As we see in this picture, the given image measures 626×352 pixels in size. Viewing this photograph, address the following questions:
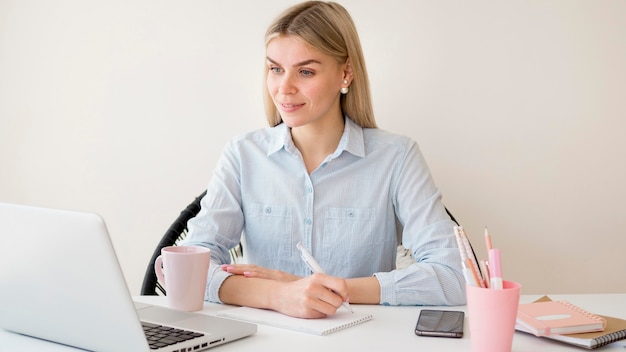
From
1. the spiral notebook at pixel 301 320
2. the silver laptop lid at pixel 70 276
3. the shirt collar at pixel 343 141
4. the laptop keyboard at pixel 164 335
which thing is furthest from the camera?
the shirt collar at pixel 343 141

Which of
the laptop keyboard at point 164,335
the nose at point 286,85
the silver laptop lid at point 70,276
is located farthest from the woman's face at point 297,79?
the silver laptop lid at point 70,276

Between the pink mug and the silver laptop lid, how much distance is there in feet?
0.90

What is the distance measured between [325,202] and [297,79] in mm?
303

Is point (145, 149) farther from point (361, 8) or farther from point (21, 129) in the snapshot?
point (361, 8)

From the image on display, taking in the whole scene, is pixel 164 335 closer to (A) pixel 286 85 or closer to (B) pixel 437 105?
(A) pixel 286 85

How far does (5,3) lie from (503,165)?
1.66 metres

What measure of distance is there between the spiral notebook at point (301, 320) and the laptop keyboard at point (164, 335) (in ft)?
0.53

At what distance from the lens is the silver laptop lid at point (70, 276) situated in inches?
36.1

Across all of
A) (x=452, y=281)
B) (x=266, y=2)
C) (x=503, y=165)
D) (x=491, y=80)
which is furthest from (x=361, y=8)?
(x=452, y=281)

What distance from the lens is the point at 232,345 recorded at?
1.08 metres

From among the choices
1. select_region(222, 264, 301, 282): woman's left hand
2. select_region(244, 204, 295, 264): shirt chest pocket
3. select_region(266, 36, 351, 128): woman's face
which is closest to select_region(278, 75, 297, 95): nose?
select_region(266, 36, 351, 128): woman's face

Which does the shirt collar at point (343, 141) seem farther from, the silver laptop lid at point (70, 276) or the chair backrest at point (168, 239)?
the silver laptop lid at point (70, 276)

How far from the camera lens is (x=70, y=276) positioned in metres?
0.95

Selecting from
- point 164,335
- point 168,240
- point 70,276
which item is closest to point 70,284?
point 70,276
